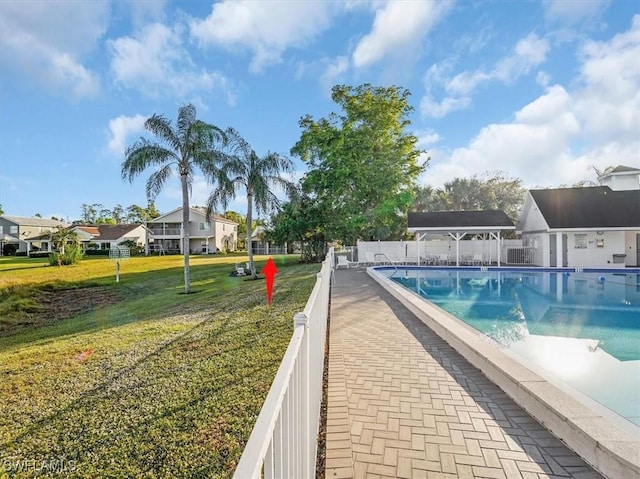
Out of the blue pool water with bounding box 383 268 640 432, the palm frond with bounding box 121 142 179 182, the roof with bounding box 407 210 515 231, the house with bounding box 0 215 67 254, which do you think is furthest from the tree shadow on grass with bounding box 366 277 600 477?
the house with bounding box 0 215 67 254

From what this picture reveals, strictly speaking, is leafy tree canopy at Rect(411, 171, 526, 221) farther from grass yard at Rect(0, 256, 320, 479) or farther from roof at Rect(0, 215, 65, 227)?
roof at Rect(0, 215, 65, 227)

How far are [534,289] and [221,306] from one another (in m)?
13.3

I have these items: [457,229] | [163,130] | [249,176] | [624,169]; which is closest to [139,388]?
[163,130]

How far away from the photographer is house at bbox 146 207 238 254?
47.6 meters

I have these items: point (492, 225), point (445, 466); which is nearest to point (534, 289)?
point (492, 225)

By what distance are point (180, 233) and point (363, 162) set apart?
3300cm

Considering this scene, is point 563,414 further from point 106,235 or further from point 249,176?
point 106,235

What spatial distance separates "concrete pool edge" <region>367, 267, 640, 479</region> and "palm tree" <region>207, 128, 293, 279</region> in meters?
14.9

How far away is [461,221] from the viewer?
2322 centimetres

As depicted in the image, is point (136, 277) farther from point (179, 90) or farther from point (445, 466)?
point (445, 466)

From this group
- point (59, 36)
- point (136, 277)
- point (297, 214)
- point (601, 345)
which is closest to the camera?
point (601, 345)

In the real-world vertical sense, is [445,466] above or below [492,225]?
below

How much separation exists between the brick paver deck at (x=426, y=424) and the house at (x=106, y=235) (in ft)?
167

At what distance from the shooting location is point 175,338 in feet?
24.5
